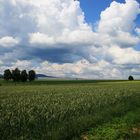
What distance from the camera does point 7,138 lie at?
13.1 m

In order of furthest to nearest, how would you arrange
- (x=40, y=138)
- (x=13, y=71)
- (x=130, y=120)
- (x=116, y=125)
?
(x=13, y=71) → (x=130, y=120) → (x=116, y=125) → (x=40, y=138)

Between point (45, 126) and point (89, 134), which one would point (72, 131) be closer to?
point (89, 134)

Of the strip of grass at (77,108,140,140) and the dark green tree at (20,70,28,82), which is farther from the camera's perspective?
the dark green tree at (20,70,28,82)

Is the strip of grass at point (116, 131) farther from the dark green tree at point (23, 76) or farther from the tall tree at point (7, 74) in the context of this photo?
the tall tree at point (7, 74)

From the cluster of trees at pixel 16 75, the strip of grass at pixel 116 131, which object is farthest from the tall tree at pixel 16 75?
the strip of grass at pixel 116 131

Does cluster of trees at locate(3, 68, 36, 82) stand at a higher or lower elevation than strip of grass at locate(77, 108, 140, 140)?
higher

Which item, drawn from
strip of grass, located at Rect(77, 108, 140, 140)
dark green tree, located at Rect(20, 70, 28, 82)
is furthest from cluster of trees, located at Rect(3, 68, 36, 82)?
strip of grass, located at Rect(77, 108, 140, 140)

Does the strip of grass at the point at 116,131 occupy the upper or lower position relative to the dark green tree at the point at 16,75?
lower

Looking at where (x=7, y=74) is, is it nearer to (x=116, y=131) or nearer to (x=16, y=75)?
(x=16, y=75)

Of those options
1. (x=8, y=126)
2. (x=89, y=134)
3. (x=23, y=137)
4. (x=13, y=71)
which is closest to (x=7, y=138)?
(x=23, y=137)

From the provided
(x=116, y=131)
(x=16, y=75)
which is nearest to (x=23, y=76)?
(x=16, y=75)

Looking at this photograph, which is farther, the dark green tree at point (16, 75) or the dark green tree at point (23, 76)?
the dark green tree at point (23, 76)

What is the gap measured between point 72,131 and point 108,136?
158 centimetres

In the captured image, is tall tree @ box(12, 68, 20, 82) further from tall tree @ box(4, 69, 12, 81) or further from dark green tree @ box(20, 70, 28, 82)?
tall tree @ box(4, 69, 12, 81)
